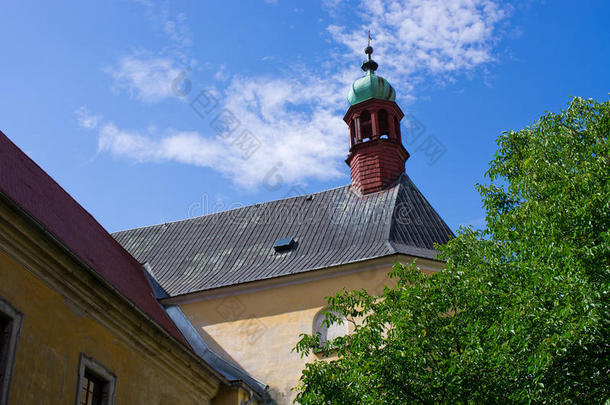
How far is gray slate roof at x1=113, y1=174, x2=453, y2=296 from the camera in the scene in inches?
678

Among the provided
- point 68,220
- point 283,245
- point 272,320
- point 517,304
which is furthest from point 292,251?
point 517,304

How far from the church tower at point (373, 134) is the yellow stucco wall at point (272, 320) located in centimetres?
418

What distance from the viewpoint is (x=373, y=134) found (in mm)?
21328

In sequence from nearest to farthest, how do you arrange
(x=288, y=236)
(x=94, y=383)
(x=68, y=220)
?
(x=94, y=383) → (x=68, y=220) → (x=288, y=236)

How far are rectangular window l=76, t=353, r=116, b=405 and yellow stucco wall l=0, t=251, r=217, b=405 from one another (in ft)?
0.33

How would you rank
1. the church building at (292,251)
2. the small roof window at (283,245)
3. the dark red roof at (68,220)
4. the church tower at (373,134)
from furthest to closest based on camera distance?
the church tower at (373,134)
the small roof window at (283,245)
the church building at (292,251)
the dark red roof at (68,220)

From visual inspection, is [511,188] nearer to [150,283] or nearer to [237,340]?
[237,340]

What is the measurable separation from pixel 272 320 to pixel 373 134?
289 inches

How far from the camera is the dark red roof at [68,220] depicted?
11.1 m

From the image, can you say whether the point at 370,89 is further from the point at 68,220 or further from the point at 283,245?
the point at 68,220

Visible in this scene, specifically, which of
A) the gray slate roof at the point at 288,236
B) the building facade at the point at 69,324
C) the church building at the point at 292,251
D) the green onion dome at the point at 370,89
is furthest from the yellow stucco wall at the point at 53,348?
the green onion dome at the point at 370,89

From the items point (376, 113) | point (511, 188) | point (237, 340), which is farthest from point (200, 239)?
point (511, 188)

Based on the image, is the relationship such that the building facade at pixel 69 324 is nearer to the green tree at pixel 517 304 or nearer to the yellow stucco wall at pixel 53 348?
the yellow stucco wall at pixel 53 348

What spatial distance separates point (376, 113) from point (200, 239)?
6.57 metres
